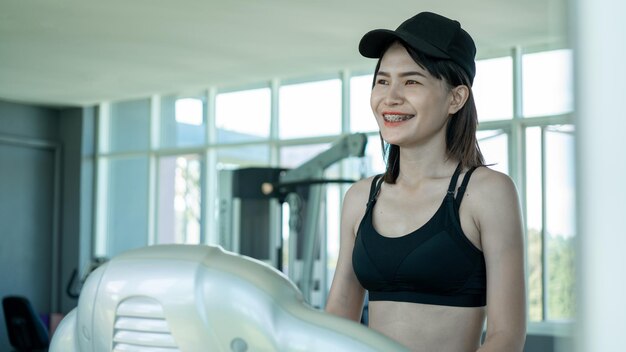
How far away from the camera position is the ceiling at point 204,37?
5844mm

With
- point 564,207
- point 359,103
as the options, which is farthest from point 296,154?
point 564,207

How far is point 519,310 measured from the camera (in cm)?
109

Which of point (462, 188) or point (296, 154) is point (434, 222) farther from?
point (296, 154)

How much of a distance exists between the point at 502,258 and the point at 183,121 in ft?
28.7

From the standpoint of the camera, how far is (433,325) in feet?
3.95

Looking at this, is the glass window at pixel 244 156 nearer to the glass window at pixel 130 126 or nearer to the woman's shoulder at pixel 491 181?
the glass window at pixel 130 126

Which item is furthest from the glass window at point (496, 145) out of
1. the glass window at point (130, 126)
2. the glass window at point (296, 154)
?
the glass window at point (130, 126)

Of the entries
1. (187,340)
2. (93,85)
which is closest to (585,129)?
(187,340)

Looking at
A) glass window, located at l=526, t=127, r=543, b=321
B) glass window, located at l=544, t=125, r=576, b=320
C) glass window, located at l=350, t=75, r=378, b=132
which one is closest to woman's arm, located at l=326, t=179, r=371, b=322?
glass window, located at l=544, t=125, r=576, b=320

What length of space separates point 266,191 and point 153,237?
127 inches

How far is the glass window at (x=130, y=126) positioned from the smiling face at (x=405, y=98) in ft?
29.5

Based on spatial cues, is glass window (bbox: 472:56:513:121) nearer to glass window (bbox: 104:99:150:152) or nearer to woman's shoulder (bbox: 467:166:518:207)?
glass window (bbox: 104:99:150:152)

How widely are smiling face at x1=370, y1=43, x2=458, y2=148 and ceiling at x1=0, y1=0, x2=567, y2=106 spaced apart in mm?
4358

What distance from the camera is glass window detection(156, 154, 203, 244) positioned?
9484mm
